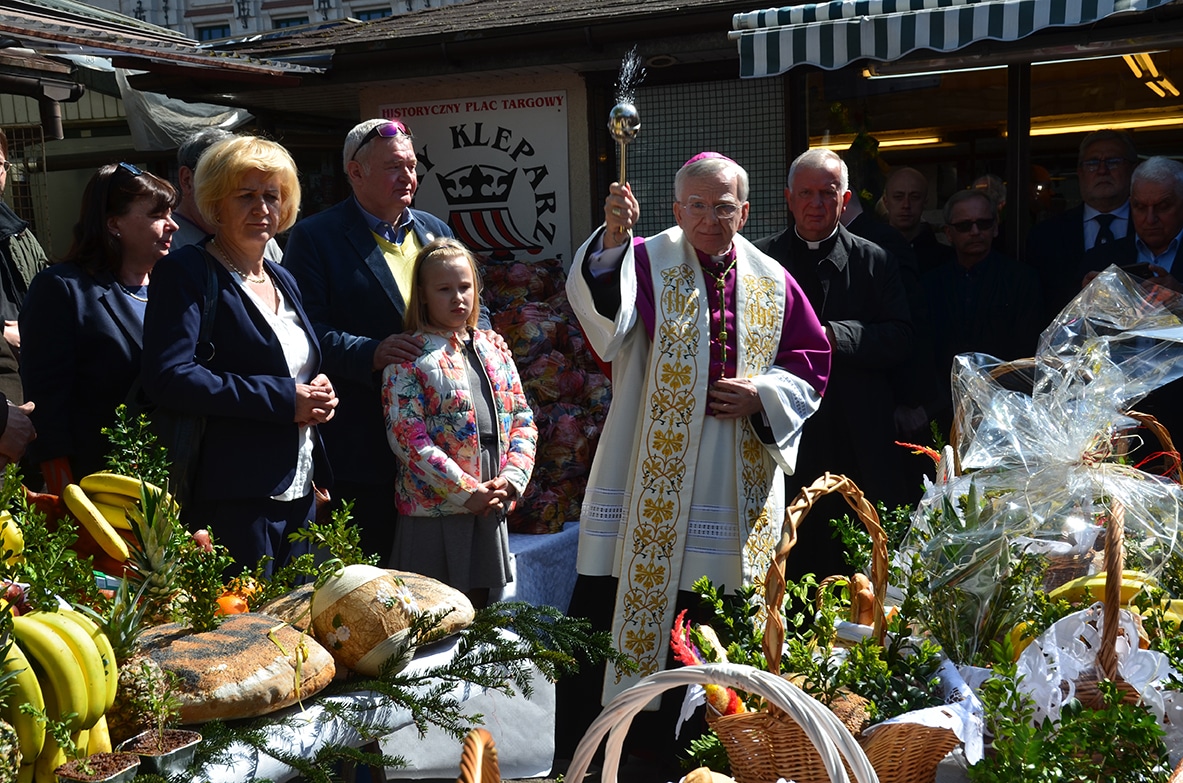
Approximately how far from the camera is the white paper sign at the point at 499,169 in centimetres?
691

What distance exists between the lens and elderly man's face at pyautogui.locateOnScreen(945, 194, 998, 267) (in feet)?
17.3

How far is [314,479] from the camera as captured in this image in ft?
11.5

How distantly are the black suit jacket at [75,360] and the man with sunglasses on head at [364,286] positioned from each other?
72 cm

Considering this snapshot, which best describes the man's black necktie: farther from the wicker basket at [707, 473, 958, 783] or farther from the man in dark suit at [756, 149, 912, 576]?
the wicker basket at [707, 473, 958, 783]

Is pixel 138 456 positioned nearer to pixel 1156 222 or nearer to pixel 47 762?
pixel 47 762

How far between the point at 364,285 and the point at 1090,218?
321 centimetres

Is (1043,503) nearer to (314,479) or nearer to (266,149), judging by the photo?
(314,479)

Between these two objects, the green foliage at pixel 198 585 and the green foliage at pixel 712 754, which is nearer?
the green foliage at pixel 198 585

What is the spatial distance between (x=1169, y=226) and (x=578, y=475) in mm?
2714

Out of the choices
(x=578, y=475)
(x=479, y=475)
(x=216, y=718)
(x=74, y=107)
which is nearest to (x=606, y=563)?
(x=479, y=475)

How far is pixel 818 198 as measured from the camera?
15.6 feet

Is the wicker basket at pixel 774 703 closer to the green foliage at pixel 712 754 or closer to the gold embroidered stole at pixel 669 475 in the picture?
the green foliage at pixel 712 754

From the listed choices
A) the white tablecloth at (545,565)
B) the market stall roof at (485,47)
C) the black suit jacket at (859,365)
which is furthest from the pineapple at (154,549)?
the market stall roof at (485,47)

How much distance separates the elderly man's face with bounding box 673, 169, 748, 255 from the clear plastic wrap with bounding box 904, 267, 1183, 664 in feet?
3.46
